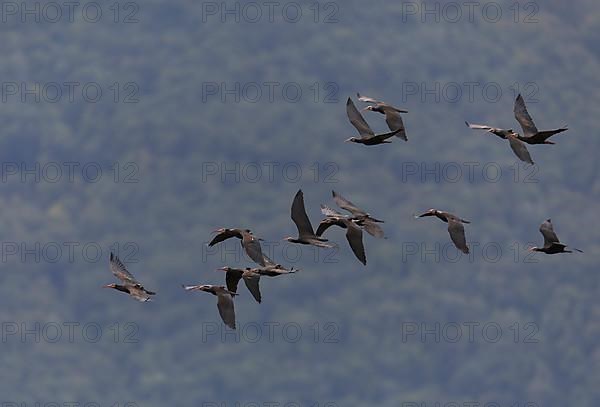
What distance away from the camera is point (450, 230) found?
269ft

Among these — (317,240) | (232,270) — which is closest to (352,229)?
(317,240)

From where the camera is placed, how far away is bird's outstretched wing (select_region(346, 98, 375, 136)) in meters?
85.6

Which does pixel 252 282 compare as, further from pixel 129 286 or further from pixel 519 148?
pixel 519 148

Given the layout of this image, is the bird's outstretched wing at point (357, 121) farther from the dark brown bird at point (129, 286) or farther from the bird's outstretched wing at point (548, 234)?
the dark brown bird at point (129, 286)

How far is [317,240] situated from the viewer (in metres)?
83.2

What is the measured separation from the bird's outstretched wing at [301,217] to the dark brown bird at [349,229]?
5.32 ft

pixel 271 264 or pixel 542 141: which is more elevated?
pixel 542 141

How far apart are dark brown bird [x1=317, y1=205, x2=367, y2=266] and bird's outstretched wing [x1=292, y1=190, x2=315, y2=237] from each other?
162 centimetres

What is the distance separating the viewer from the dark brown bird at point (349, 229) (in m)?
80.7

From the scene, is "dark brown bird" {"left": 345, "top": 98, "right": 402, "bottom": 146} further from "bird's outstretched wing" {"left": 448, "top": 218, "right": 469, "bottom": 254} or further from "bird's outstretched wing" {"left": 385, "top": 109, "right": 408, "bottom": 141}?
"bird's outstretched wing" {"left": 448, "top": 218, "right": 469, "bottom": 254}

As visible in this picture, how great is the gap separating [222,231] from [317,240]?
614 centimetres

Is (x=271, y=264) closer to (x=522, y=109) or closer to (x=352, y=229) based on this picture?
(x=352, y=229)

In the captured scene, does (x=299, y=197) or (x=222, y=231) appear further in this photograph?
(x=222, y=231)

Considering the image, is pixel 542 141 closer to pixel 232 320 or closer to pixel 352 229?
pixel 352 229
